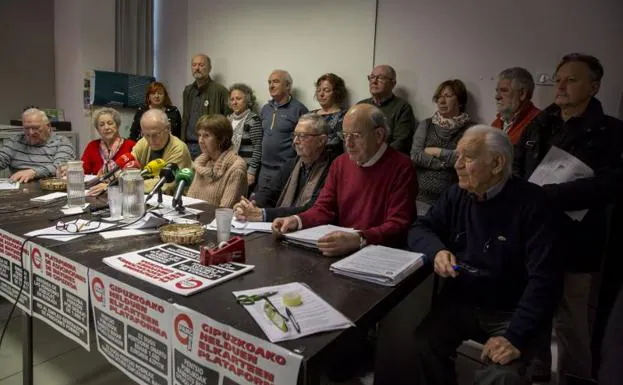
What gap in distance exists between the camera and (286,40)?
4.24m

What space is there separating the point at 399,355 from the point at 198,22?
425cm

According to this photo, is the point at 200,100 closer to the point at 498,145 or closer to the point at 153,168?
the point at 153,168

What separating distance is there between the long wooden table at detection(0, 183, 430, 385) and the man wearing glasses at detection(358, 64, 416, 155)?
1.76m

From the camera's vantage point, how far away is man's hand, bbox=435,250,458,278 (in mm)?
1559

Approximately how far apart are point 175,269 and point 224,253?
0.54 ft

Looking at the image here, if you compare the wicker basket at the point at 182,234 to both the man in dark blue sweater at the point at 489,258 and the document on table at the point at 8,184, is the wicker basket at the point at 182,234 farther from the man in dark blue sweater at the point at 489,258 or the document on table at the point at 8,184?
the document on table at the point at 8,184

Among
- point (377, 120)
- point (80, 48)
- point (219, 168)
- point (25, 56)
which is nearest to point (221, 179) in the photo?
point (219, 168)

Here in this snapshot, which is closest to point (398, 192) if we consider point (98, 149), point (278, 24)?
point (98, 149)

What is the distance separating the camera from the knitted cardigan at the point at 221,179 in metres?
2.57

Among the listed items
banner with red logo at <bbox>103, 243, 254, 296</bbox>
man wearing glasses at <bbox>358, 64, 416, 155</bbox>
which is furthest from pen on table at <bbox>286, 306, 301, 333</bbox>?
man wearing glasses at <bbox>358, 64, 416, 155</bbox>

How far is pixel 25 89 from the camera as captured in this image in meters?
4.98

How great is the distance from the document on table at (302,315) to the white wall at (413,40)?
8.37 ft

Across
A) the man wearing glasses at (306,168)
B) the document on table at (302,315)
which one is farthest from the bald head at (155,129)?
the document on table at (302,315)

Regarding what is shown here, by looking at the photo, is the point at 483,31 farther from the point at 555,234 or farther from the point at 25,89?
the point at 25,89
